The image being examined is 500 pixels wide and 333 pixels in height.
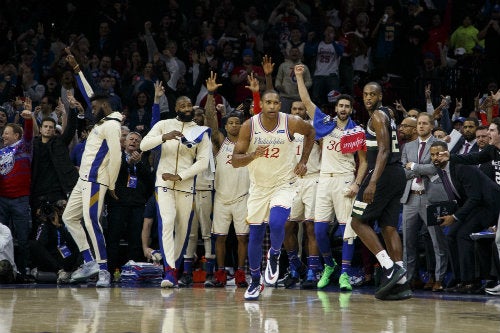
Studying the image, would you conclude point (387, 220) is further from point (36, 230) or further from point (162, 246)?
point (36, 230)

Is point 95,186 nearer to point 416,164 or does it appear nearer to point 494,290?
point 416,164

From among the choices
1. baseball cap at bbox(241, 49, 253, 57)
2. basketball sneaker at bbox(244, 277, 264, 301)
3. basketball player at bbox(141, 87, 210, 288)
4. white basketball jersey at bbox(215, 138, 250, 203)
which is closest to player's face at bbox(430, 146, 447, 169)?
basketball sneaker at bbox(244, 277, 264, 301)

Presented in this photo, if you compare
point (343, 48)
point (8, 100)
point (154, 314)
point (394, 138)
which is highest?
point (343, 48)

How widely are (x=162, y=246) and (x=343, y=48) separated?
6953 millimetres

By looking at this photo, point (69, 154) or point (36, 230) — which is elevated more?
point (69, 154)

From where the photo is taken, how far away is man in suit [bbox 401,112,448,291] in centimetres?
1187

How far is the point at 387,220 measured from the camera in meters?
10.5

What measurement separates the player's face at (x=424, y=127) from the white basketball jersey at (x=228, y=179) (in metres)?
2.40

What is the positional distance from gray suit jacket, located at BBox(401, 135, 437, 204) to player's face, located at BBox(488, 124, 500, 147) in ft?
2.83

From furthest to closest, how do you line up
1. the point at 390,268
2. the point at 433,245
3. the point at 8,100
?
the point at 8,100 < the point at 433,245 < the point at 390,268

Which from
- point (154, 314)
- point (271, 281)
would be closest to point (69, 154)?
point (271, 281)

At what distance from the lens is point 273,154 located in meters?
10.5

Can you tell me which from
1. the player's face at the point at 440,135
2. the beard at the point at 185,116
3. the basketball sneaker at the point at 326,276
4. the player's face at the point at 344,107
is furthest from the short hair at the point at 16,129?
the player's face at the point at 440,135

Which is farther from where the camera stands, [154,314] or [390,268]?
[390,268]
